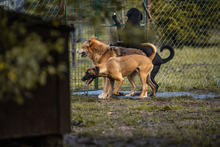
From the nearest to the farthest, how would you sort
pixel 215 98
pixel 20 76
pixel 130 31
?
pixel 20 76 → pixel 130 31 → pixel 215 98

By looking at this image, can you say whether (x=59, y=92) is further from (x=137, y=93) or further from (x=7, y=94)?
(x=137, y=93)

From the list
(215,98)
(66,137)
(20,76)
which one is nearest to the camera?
(20,76)

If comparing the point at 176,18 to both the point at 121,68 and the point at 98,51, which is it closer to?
the point at 98,51

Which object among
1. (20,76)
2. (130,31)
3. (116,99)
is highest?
(130,31)

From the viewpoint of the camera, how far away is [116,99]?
6137mm

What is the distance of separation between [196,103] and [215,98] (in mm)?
798

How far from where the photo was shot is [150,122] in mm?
4027

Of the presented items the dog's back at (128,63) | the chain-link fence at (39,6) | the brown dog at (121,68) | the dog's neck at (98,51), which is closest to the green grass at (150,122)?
the brown dog at (121,68)

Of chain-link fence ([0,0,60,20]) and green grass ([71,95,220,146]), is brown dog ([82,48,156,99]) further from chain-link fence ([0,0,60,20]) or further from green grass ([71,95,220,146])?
chain-link fence ([0,0,60,20])

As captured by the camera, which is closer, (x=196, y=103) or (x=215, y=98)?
(x=196, y=103)

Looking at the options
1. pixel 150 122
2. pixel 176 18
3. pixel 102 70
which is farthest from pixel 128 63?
pixel 176 18

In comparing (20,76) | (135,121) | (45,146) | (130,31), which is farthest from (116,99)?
(20,76)

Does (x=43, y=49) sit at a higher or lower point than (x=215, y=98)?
higher

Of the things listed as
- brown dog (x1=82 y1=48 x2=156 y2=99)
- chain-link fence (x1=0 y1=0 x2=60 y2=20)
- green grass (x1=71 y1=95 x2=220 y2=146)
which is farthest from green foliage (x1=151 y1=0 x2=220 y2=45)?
chain-link fence (x1=0 y1=0 x2=60 y2=20)
